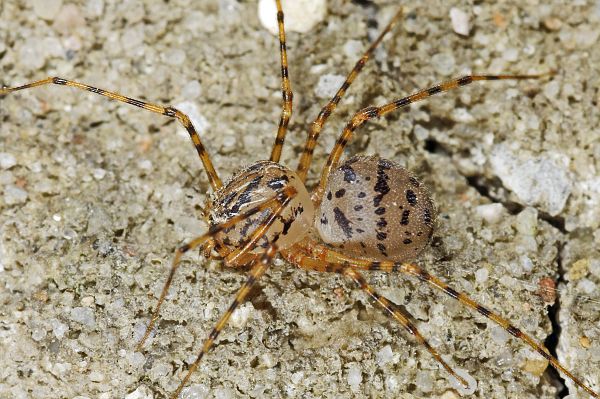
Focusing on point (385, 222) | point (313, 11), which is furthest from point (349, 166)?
point (313, 11)

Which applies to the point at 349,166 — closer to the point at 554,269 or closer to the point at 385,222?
the point at 385,222


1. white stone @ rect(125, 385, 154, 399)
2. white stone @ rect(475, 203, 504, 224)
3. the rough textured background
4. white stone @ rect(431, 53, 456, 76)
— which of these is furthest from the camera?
white stone @ rect(431, 53, 456, 76)

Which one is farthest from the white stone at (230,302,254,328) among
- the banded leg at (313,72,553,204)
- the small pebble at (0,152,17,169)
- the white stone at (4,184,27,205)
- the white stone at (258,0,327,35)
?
the white stone at (258,0,327,35)

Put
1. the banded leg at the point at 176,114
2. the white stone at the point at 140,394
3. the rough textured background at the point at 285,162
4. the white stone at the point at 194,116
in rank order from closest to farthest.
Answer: the white stone at the point at 140,394, the rough textured background at the point at 285,162, the banded leg at the point at 176,114, the white stone at the point at 194,116

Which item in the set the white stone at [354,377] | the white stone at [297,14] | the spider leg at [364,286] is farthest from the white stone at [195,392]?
the white stone at [297,14]

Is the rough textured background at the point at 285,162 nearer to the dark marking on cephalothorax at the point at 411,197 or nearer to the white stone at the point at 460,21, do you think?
the white stone at the point at 460,21

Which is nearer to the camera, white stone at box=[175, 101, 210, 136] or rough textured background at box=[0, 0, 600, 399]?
rough textured background at box=[0, 0, 600, 399]

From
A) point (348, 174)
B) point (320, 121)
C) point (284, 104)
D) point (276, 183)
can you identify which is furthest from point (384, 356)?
point (284, 104)

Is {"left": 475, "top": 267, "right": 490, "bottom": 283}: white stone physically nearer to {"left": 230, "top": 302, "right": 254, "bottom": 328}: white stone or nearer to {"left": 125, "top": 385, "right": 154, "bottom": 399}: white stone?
{"left": 230, "top": 302, "right": 254, "bottom": 328}: white stone
